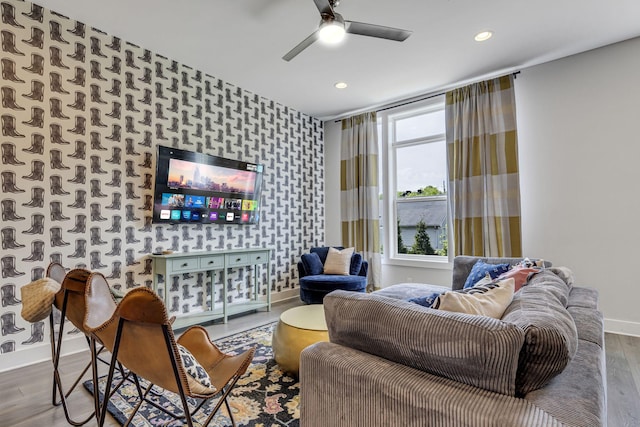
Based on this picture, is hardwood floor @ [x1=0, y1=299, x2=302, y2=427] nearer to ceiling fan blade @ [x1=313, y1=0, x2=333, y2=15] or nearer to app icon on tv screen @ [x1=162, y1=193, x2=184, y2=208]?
app icon on tv screen @ [x1=162, y1=193, x2=184, y2=208]

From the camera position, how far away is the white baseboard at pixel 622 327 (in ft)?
10.3

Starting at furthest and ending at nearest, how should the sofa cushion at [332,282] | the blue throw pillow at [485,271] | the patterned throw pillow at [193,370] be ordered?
the sofa cushion at [332,282] → the blue throw pillow at [485,271] → the patterned throw pillow at [193,370]

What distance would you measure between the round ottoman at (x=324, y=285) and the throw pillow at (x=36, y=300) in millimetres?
2714

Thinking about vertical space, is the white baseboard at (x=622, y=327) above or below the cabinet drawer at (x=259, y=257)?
below

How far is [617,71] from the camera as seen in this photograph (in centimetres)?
332

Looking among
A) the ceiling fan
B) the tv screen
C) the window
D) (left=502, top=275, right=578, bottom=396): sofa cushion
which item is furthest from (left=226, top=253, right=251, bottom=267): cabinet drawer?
(left=502, top=275, right=578, bottom=396): sofa cushion

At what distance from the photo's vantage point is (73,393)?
2121 millimetres

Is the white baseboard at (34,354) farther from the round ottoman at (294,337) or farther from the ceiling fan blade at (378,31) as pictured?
the ceiling fan blade at (378,31)

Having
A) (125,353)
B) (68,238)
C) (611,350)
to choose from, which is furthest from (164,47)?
(611,350)

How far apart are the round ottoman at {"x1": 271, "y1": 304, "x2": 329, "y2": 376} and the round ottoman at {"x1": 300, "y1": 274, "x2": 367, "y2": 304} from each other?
1499mm

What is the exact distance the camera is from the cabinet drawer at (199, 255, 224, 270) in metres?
3.53

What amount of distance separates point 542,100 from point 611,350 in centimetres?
271

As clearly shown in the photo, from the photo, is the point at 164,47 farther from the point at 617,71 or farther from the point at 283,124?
the point at 617,71

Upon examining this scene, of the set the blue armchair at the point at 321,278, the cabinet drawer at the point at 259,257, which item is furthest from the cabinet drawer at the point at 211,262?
the blue armchair at the point at 321,278
